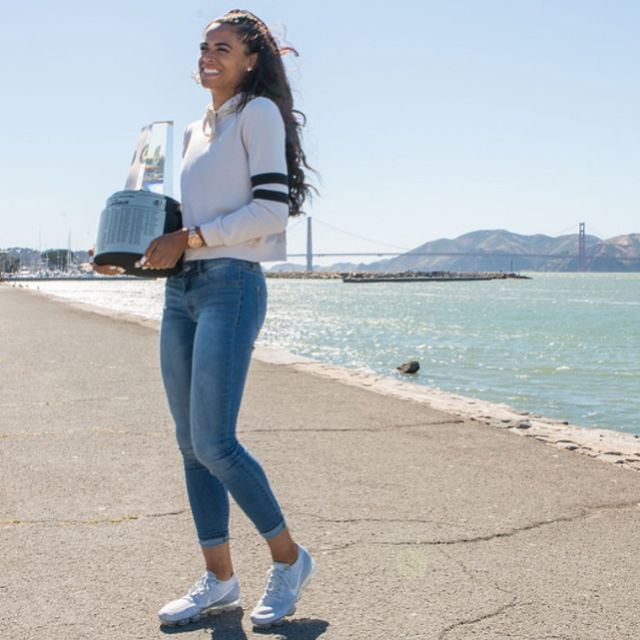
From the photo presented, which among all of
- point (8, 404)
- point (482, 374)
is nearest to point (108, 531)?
point (8, 404)

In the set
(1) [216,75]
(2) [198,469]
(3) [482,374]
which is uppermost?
(1) [216,75]

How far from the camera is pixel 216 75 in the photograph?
2.80 m

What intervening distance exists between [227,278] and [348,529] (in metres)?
1.52

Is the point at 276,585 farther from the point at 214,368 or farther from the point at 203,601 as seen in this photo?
the point at 214,368

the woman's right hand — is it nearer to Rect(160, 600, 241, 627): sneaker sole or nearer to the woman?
the woman

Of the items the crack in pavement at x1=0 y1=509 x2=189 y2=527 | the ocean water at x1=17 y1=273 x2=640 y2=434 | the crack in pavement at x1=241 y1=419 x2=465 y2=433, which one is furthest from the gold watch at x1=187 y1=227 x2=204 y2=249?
the ocean water at x1=17 y1=273 x2=640 y2=434

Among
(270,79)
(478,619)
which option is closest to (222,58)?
(270,79)

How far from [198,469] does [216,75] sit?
119cm

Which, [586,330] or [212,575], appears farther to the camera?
[586,330]

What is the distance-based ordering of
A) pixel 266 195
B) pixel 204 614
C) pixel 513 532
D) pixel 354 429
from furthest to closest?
1. pixel 354 429
2. pixel 513 532
3. pixel 204 614
4. pixel 266 195

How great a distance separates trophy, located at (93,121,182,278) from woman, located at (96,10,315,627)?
5cm

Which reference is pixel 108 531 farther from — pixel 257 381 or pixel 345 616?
pixel 257 381

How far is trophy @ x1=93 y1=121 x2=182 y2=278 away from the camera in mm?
2719

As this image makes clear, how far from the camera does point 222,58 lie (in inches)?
110
